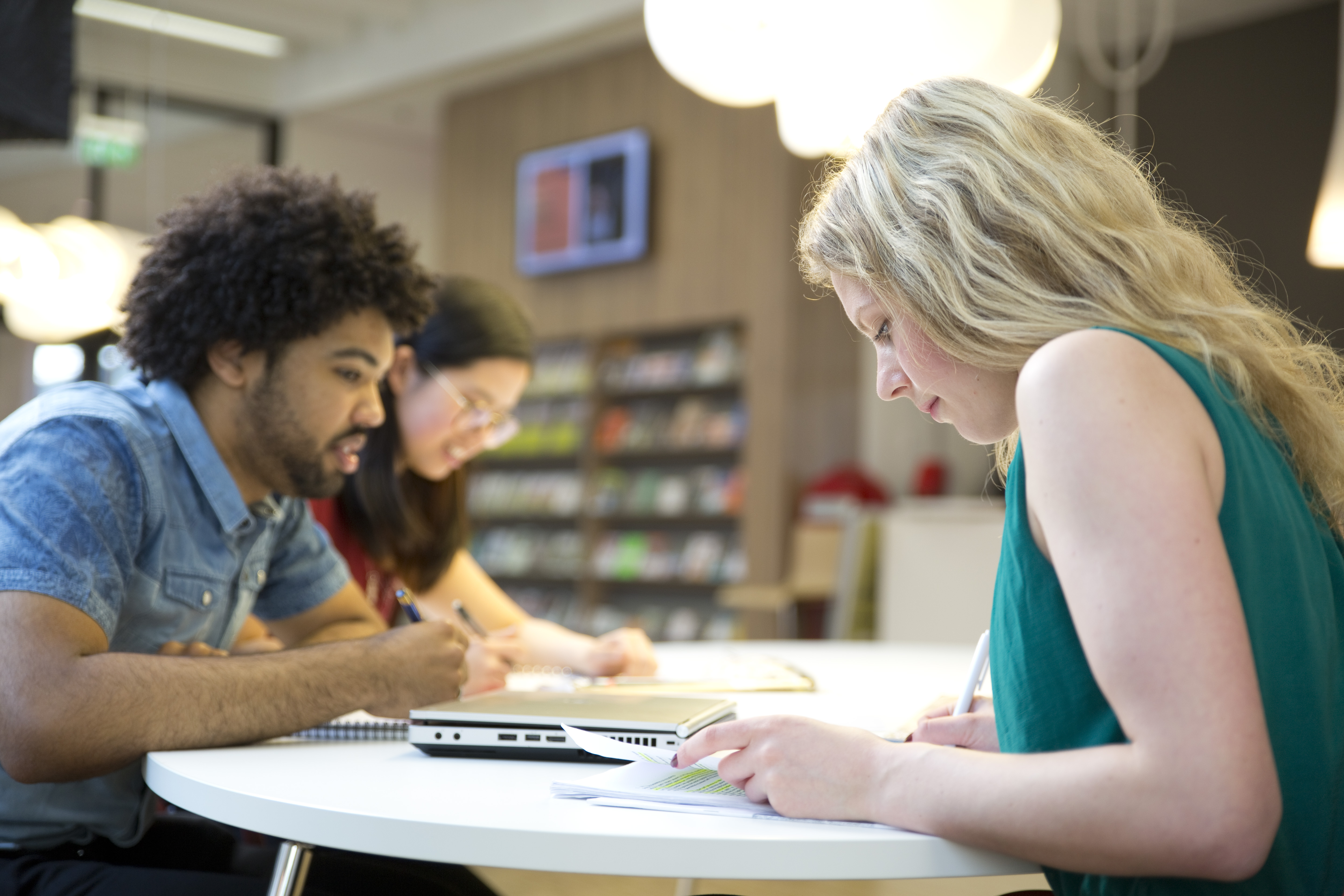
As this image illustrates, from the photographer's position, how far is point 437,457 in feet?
7.45

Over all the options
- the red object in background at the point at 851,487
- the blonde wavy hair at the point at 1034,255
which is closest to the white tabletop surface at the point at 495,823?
the blonde wavy hair at the point at 1034,255

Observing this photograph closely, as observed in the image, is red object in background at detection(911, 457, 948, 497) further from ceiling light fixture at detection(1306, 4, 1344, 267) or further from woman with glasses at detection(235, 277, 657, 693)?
woman with glasses at detection(235, 277, 657, 693)

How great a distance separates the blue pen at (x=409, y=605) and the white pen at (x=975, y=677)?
0.69 m

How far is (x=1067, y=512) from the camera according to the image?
2.34 feet

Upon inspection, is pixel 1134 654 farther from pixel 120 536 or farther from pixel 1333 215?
pixel 1333 215

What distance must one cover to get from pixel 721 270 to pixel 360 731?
4937 millimetres

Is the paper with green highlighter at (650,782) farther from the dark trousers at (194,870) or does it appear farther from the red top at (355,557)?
the red top at (355,557)

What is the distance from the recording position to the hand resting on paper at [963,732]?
101 cm

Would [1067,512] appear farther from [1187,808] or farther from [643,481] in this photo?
[643,481]

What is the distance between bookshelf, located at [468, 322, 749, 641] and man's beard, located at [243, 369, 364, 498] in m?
4.43

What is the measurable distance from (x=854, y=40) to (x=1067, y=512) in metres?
1.30

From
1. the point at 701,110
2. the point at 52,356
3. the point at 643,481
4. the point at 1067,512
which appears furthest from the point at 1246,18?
the point at 52,356

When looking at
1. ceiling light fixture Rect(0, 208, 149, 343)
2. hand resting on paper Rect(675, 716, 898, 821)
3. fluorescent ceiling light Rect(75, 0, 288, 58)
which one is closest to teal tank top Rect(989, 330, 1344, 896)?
hand resting on paper Rect(675, 716, 898, 821)

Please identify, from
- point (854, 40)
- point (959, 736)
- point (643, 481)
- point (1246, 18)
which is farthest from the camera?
point (643, 481)
